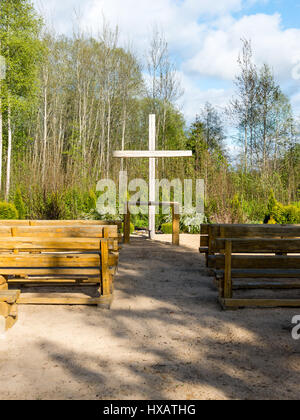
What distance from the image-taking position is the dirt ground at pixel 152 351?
2.57 metres

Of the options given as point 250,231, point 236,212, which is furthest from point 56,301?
point 236,212

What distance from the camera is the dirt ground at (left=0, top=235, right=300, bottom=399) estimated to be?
257 centimetres

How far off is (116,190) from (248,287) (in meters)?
9.96

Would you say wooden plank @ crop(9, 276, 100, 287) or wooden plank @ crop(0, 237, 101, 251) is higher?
wooden plank @ crop(0, 237, 101, 251)

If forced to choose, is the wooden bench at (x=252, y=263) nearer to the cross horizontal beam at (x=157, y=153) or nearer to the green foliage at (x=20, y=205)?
the cross horizontal beam at (x=157, y=153)

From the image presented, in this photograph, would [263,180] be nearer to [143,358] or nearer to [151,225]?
[151,225]

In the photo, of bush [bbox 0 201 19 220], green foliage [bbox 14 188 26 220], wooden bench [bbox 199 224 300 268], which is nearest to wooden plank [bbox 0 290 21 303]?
wooden bench [bbox 199 224 300 268]

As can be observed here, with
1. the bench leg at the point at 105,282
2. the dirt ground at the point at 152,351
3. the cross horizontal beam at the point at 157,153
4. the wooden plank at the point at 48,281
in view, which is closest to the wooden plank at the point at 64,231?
the bench leg at the point at 105,282

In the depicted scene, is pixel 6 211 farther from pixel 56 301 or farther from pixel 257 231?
pixel 257 231

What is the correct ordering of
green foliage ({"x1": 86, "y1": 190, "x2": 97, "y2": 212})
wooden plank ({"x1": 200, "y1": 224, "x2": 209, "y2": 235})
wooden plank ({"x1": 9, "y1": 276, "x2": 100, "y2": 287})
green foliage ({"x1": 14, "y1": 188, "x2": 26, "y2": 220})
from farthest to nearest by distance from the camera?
1. green foliage ({"x1": 86, "y1": 190, "x2": 97, "y2": 212})
2. green foliage ({"x1": 14, "y1": 188, "x2": 26, "y2": 220})
3. wooden plank ({"x1": 200, "y1": 224, "x2": 209, "y2": 235})
4. wooden plank ({"x1": 9, "y1": 276, "x2": 100, "y2": 287})

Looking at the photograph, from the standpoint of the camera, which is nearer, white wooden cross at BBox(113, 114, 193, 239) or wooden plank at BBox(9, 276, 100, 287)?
wooden plank at BBox(9, 276, 100, 287)

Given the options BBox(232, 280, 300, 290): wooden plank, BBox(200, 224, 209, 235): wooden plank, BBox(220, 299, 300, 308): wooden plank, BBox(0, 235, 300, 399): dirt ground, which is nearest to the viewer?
BBox(0, 235, 300, 399): dirt ground

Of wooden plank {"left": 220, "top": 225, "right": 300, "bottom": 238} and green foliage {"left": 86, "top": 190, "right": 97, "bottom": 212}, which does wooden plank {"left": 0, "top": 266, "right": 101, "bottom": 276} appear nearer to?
wooden plank {"left": 220, "top": 225, "right": 300, "bottom": 238}
